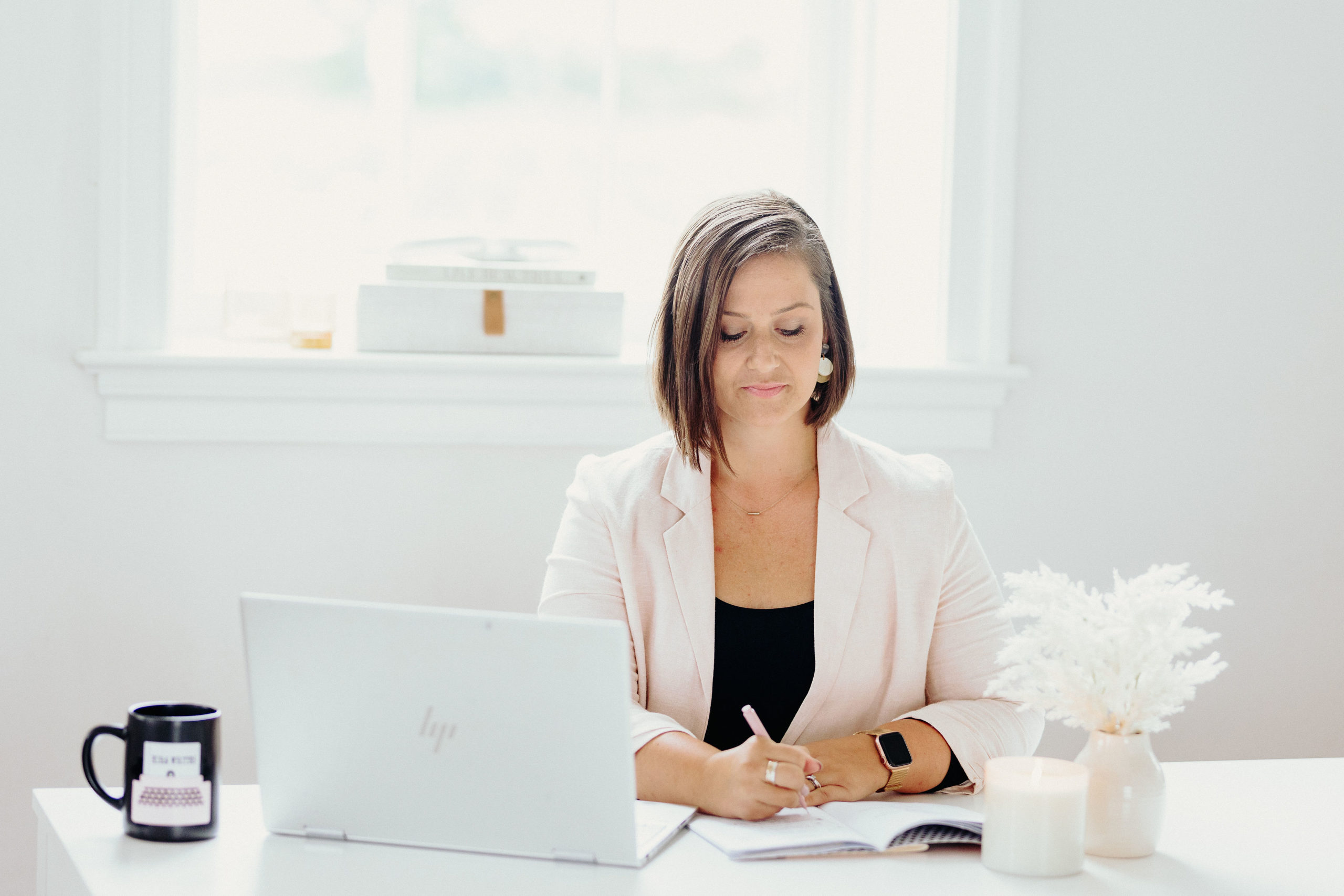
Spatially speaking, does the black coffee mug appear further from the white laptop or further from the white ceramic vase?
the white ceramic vase

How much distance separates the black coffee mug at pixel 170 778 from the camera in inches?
44.6

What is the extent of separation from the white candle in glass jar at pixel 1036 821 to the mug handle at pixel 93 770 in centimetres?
77

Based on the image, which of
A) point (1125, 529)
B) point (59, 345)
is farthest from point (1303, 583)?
point (59, 345)

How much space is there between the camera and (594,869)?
1092 mm

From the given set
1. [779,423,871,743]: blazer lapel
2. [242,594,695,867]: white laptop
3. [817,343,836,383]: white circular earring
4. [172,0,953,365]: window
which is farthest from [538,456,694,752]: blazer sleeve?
[172,0,953,365]: window

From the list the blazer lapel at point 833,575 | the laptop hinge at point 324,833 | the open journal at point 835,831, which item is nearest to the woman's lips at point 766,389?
the blazer lapel at point 833,575

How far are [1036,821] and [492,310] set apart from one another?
1252 mm

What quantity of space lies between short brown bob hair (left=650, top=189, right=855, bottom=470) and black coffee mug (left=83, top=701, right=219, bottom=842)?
71 centimetres

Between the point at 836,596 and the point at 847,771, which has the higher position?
the point at 836,596

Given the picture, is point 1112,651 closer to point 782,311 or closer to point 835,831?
point 835,831

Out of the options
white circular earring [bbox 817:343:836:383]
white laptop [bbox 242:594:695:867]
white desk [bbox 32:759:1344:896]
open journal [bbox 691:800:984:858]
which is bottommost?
white desk [bbox 32:759:1344:896]

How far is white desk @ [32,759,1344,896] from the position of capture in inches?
41.5

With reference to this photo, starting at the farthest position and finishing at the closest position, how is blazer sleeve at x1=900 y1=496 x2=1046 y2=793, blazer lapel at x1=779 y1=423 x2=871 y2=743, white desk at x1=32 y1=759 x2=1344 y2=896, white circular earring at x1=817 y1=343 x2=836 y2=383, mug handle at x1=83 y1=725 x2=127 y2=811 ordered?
1. white circular earring at x1=817 y1=343 x2=836 y2=383
2. blazer lapel at x1=779 y1=423 x2=871 y2=743
3. blazer sleeve at x1=900 y1=496 x2=1046 y2=793
4. mug handle at x1=83 y1=725 x2=127 y2=811
5. white desk at x1=32 y1=759 x2=1344 y2=896

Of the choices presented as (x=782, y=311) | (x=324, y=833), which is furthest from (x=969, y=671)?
(x=324, y=833)
